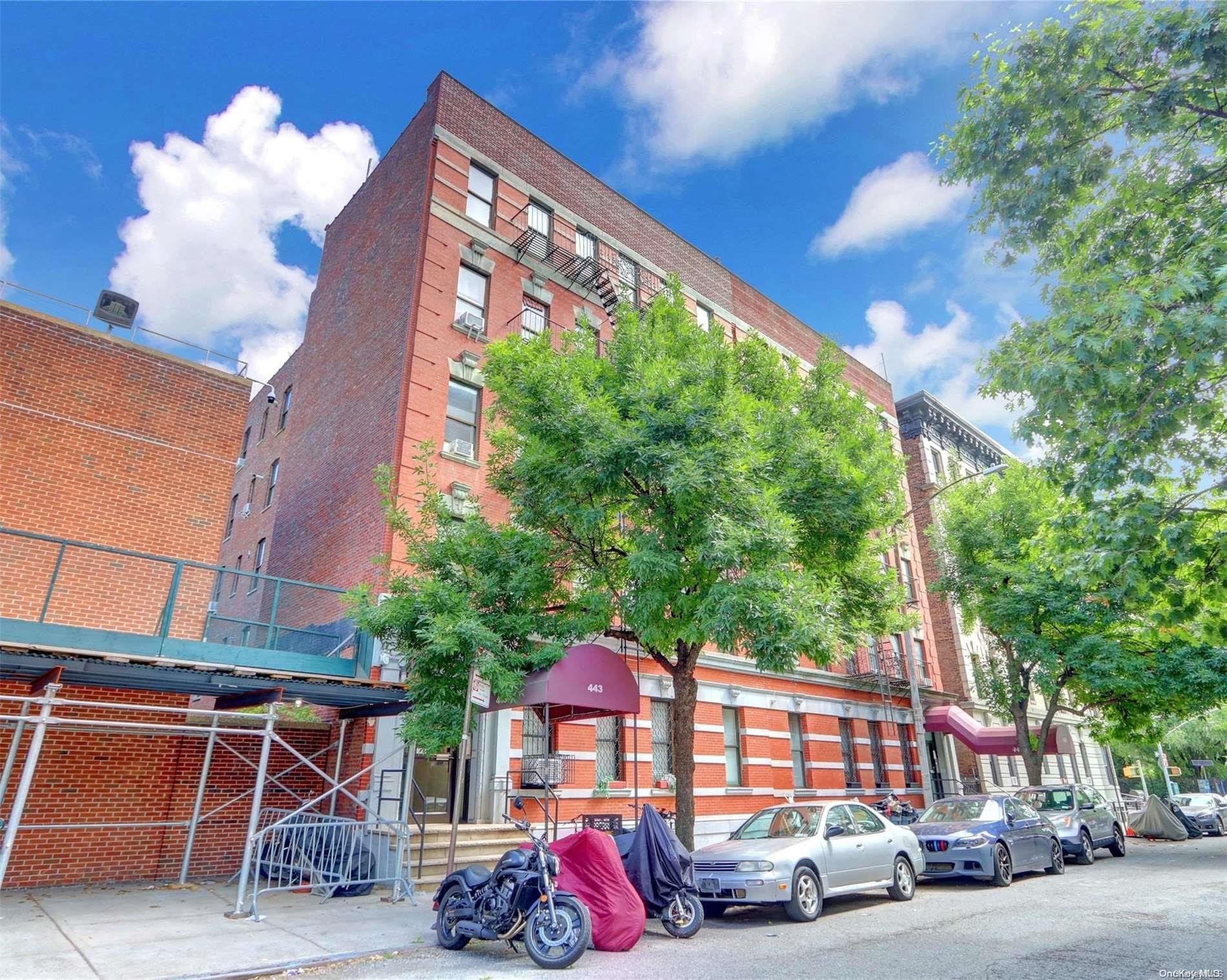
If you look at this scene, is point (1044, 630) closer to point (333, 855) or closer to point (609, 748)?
point (609, 748)

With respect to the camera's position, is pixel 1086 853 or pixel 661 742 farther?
pixel 661 742

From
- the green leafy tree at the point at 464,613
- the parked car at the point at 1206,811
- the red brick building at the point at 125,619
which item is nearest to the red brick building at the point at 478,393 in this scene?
the green leafy tree at the point at 464,613

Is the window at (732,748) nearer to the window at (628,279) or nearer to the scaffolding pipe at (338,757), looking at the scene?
the scaffolding pipe at (338,757)

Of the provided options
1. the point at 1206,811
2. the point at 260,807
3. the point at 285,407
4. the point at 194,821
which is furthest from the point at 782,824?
the point at 1206,811

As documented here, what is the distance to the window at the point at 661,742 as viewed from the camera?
1928 cm

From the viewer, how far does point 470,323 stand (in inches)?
760

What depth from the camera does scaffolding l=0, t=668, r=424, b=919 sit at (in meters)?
10.0

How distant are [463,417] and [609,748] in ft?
29.0

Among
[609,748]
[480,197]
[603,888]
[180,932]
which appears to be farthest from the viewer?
[480,197]

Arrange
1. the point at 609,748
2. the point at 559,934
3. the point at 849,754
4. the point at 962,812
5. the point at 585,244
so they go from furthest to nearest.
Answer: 1. the point at 849,754
2. the point at 585,244
3. the point at 609,748
4. the point at 962,812
5. the point at 559,934

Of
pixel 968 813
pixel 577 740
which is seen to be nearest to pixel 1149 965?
pixel 968 813

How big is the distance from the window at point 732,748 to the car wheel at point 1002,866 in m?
8.16

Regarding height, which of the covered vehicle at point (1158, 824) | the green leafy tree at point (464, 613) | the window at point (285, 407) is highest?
the window at point (285, 407)

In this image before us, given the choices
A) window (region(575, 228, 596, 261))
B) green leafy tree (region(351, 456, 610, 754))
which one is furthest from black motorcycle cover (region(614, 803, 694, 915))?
window (region(575, 228, 596, 261))
